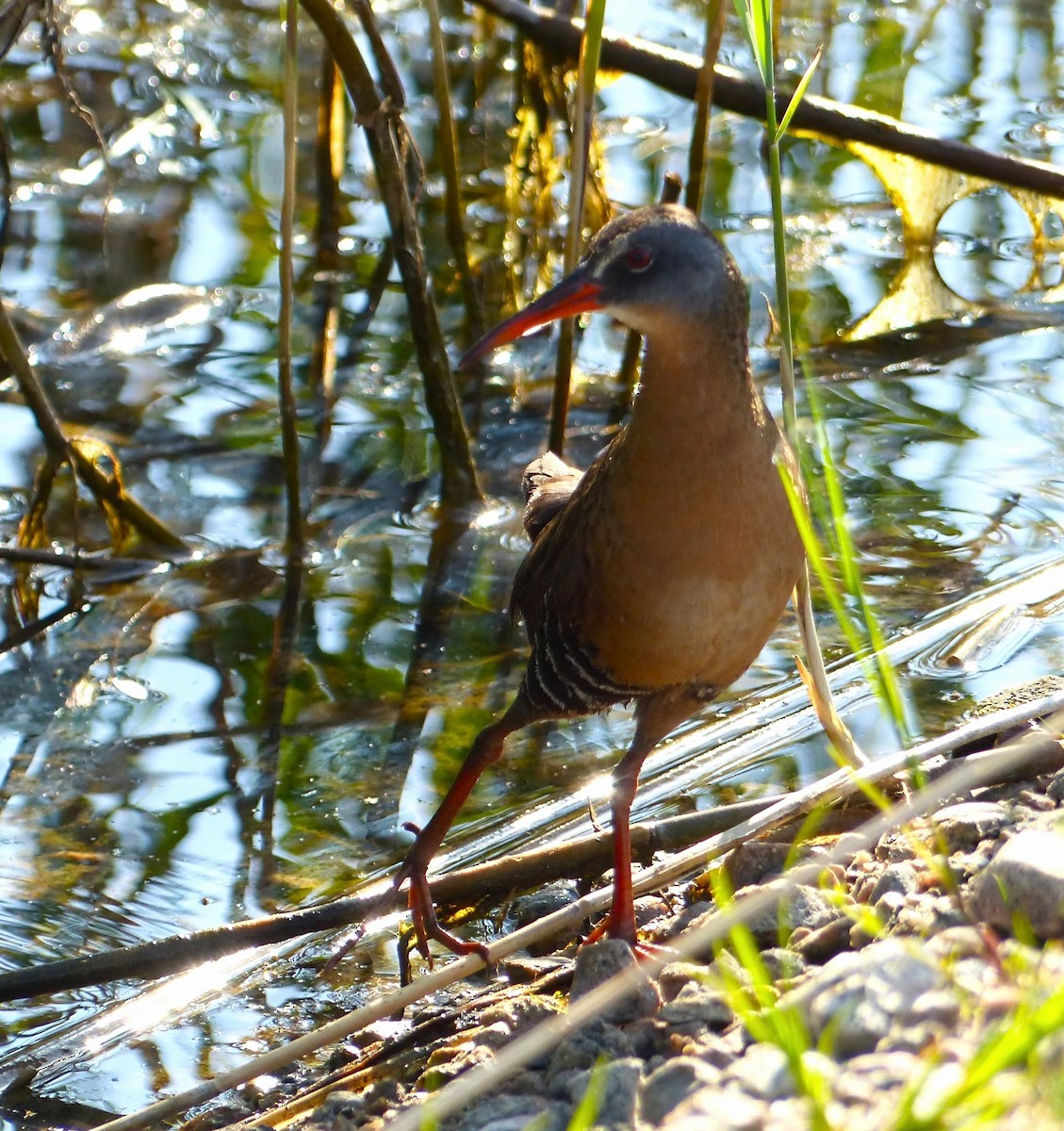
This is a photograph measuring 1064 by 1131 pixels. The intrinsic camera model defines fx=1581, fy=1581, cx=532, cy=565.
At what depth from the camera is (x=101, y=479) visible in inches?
171

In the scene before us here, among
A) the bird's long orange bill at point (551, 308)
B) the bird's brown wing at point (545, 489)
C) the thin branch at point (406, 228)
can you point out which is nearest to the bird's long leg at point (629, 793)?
the bird's brown wing at point (545, 489)

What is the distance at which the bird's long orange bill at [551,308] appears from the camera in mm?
2727

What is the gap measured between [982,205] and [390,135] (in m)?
3.17

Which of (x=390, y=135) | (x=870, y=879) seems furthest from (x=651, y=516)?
(x=390, y=135)

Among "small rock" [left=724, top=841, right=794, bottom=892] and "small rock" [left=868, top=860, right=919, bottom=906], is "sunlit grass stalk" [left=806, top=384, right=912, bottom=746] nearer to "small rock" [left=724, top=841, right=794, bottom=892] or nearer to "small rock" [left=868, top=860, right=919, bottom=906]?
"small rock" [left=868, top=860, right=919, bottom=906]

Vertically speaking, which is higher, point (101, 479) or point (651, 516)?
point (101, 479)

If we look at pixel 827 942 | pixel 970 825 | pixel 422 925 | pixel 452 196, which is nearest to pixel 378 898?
pixel 422 925

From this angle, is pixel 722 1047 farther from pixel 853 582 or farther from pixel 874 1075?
pixel 853 582

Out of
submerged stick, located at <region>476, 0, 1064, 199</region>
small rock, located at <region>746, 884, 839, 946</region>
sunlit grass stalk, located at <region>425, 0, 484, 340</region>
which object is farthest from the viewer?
submerged stick, located at <region>476, 0, 1064, 199</region>

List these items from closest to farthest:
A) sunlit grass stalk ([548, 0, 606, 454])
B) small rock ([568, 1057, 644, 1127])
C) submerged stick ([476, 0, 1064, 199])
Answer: small rock ([568, 1057, 644, 1127]), sunlit grass stalk ([548, 0, 606, 454]), submerged stick ([476, 0, 1064, 199])

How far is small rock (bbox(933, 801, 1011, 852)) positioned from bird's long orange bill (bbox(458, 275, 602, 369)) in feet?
3.38

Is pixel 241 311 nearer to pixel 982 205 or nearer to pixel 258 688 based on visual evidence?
pixel 258 688

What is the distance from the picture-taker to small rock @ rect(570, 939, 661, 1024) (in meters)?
2.29

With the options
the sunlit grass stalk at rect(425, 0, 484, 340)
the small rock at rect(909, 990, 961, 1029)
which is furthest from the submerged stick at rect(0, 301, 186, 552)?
the small rock at rect(909, 990, 961, 1029)
